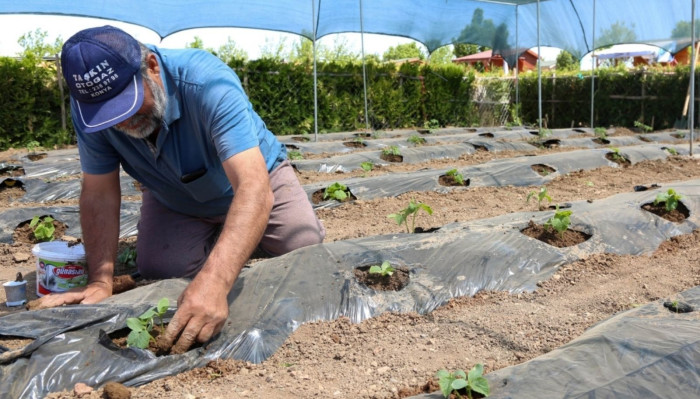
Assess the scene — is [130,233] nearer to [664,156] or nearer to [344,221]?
[344,221]

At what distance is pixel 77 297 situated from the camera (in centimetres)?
236

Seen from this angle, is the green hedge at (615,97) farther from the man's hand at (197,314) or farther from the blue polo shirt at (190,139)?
the man's hand at (197,314)

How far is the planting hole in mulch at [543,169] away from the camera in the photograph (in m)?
6.19

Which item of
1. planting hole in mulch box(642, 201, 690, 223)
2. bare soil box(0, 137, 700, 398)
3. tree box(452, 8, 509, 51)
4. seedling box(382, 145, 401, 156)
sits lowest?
bare soil box(0, 137, 700, 398)

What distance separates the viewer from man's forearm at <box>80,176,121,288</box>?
253 centimetres

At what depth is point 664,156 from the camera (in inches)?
293

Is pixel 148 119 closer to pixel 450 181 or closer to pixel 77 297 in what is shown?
pixel 77 297

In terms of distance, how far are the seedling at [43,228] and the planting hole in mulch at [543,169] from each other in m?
4.52

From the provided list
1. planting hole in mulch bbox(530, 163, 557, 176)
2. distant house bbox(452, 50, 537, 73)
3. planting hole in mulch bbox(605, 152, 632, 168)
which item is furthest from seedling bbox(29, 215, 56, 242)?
distant house bbox(452, 50, 537, 73)

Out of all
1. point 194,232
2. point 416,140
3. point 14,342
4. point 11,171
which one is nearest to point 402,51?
point 416,140

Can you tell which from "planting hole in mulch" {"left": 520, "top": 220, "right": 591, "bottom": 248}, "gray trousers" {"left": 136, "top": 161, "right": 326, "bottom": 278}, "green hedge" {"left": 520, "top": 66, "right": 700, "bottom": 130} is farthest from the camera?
"green hedge" {"left": 520, "top": 66, "right": 700, "bottom": 130}

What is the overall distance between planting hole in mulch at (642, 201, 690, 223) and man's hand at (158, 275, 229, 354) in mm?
3005

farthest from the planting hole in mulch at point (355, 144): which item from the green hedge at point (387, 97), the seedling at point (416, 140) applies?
the green hedge at point (387, 97)

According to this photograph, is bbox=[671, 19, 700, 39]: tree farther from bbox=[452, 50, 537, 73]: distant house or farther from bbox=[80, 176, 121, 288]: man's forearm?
bbox=[80, 176, 121, 288]: man's forearm
